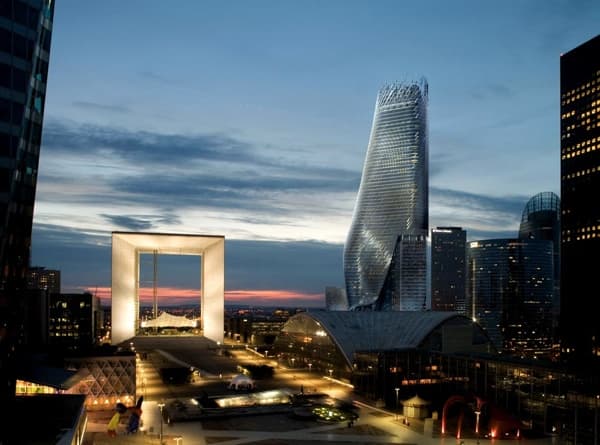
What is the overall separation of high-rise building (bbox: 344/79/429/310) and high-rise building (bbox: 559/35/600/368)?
4609 centimetres

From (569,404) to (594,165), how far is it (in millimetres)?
112186

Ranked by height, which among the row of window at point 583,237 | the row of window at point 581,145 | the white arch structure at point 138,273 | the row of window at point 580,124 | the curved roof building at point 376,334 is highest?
→ the row of window at point 580,124

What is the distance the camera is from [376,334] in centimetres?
9719

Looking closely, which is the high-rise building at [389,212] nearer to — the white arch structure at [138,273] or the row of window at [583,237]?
the row of window at [583,237]

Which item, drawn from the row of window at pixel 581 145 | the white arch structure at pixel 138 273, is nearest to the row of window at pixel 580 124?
the row of window at pixel 581 145

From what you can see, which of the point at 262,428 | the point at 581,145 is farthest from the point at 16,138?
the point at 581,145

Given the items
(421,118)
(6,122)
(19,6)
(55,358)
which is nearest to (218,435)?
(55,358)

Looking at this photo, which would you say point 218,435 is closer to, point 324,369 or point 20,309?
point 20,309

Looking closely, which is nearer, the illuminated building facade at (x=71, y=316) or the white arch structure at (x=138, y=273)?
the white arch structure at (x=138, y=273)

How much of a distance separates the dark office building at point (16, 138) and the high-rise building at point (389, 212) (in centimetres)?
15892

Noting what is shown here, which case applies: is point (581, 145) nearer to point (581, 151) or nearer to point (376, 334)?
point (581, 151)

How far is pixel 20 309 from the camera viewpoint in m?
36.9

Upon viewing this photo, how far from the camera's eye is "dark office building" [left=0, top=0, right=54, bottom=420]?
108 ft

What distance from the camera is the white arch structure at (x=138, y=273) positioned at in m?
113
